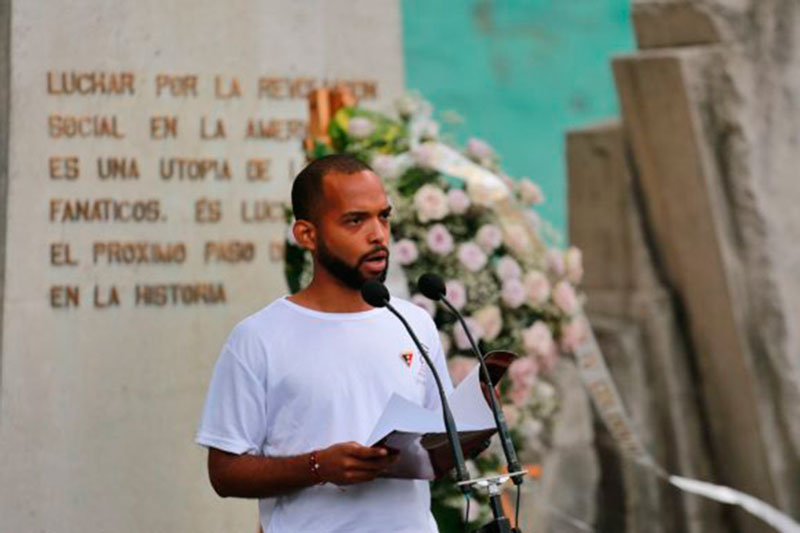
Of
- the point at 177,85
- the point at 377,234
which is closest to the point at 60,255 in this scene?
the point at 177,85

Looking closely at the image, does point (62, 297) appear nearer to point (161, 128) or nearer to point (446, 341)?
point (161, 128)

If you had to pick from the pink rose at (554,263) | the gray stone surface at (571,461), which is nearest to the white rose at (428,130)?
the pink rose at (554,263)

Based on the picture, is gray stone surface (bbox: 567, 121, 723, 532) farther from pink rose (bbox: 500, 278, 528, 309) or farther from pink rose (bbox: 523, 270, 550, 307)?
pink rose (bbox: 500, 278, 528, 309)

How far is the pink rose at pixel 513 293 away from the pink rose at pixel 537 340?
0.10 m

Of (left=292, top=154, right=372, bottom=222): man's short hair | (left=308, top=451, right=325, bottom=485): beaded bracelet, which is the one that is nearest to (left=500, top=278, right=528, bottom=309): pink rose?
(left=292, top=154, right=372, bottom=222): man's short hair

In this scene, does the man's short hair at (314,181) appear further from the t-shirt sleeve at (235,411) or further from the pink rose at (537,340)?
the pink rose at (537,340)

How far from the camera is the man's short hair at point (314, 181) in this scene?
274 cm

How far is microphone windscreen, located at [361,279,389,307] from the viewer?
2.53 m

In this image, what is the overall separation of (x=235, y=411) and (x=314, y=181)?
46 centimetres

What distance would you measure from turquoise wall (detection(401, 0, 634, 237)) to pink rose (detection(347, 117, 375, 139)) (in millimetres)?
2560

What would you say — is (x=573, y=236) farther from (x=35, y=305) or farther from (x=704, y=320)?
(x=35, y=305)

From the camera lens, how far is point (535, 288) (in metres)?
4.89

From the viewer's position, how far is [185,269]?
5.41m

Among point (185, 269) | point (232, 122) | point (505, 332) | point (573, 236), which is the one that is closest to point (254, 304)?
point (185, 269)
